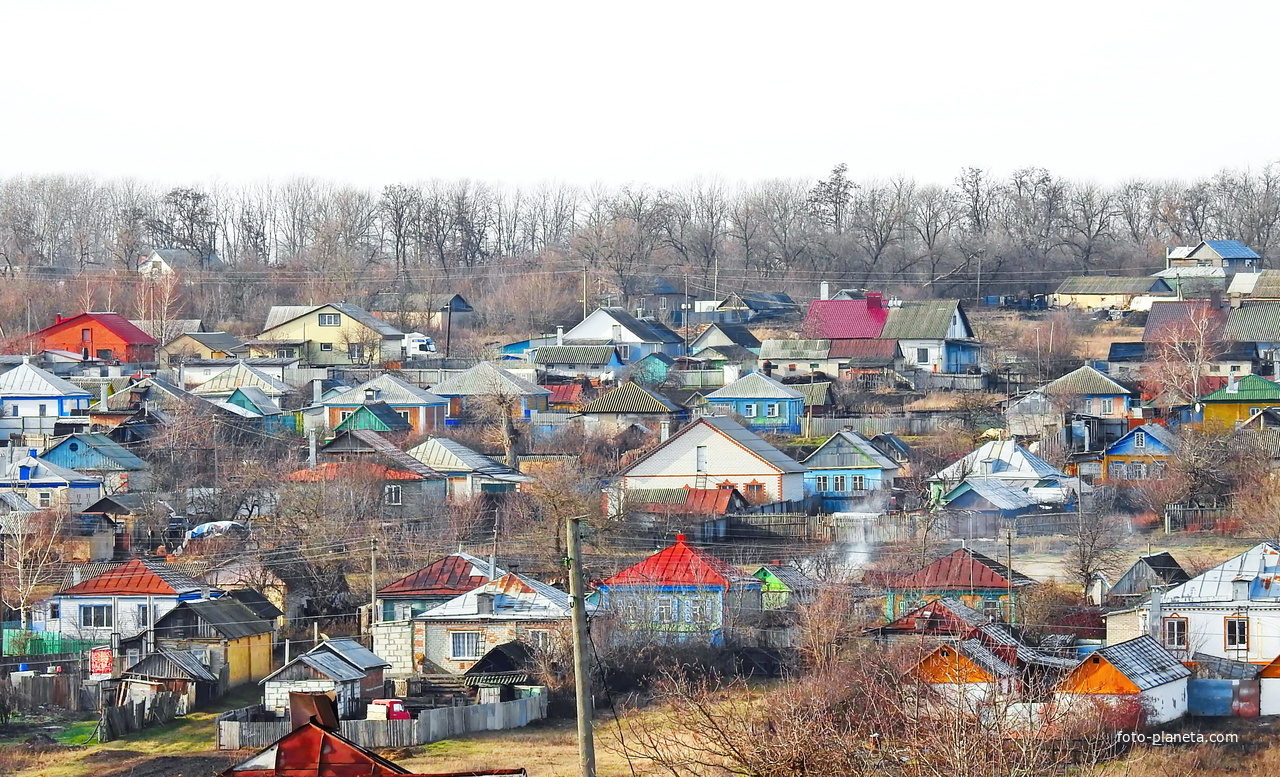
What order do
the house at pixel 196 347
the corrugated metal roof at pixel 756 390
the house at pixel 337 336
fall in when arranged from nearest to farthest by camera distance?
the corrugated metal roof at pixel 756 390, the house at pixel 196 347, the house at pixel 337 336

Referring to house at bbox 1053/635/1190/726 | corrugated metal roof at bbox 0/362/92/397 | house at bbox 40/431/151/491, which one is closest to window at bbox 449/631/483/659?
house at bbox 1053/635/1190/726

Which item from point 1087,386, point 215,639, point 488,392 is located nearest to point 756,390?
point 488,392

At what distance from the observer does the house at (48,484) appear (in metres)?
36.8

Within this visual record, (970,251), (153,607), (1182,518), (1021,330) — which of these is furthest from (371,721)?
(970,251)

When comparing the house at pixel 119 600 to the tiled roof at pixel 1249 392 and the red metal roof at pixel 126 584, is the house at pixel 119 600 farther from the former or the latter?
the tiled roof at pixel 1249 392

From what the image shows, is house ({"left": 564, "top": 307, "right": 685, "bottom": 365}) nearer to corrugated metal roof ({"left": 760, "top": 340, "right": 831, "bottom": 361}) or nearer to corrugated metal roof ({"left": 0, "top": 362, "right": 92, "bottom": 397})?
corrugated metal roof ({"left": 760, "top": 340, "right": 831, "bottom": 361})

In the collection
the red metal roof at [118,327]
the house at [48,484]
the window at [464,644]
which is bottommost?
the window at [464,644]

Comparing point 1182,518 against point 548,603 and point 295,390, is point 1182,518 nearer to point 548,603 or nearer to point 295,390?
point 548,603

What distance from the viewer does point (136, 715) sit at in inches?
925

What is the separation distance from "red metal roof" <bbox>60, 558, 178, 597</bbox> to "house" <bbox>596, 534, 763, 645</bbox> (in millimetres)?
7080

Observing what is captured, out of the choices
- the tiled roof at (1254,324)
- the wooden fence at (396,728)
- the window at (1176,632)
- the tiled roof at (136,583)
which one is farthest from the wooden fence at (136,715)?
the tiled roof at (1254,324)

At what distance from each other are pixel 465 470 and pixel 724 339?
775 inches

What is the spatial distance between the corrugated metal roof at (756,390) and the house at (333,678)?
22.0 metres

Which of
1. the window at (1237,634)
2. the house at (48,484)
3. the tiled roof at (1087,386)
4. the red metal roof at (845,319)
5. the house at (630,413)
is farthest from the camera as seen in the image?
the red metal roof at (845,319)
